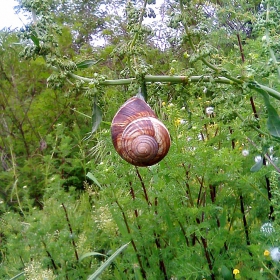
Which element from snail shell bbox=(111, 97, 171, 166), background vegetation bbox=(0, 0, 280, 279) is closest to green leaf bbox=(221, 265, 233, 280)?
background vegetation bbox=(0, 0, 280, 279)

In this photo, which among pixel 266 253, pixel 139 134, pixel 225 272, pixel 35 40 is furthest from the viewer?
pixel 225 272

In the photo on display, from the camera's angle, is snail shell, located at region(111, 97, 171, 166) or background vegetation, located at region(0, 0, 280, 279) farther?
snail shell, located at region(111, 97, 171, 166)

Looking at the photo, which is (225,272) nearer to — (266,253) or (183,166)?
(266,253)

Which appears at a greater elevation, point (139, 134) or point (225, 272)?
point (139, 134)

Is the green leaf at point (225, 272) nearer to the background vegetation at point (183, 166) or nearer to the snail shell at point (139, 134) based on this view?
the background vegetation at point (183, 166)

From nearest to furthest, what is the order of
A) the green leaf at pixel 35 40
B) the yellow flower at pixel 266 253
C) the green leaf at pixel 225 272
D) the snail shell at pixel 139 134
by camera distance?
the green leaf at pixel 35 40, the snail shell at pixel 139 134, the yellow flower at pixel 266 253, the green leaf at pixel 225 272

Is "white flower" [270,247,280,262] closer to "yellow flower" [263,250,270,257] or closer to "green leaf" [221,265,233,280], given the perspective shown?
"yellow flower" [263,250,270,257]

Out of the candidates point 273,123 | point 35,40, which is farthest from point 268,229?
point 35,40

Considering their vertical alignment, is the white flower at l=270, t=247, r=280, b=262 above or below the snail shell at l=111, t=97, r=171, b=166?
below

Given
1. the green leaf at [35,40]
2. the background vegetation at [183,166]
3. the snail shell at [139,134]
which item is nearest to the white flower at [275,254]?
the background vegetation at [183,166]
